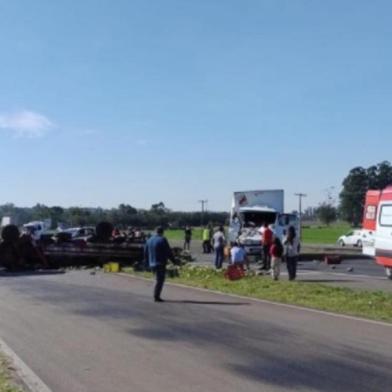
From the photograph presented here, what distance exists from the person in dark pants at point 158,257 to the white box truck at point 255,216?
1633 centimetres

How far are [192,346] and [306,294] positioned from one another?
707 cm

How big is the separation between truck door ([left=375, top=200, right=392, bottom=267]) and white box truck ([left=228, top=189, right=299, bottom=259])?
987 cm

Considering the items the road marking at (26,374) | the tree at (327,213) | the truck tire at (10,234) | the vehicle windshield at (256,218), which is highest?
the tree at (327,213)

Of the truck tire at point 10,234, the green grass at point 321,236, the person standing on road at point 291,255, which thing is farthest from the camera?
the green grass at point 321,236

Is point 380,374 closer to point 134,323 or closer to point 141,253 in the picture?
point 134,323

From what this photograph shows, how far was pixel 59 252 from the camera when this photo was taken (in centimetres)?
2983

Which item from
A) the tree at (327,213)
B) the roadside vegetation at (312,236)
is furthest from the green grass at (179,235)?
the tree at (327,213)

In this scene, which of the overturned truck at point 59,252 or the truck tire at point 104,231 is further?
the truck tire at point 104,231

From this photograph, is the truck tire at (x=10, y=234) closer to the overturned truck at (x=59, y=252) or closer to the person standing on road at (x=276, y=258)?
the overturned truck at (x=59, y=252)

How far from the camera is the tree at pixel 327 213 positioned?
14150 centimetres

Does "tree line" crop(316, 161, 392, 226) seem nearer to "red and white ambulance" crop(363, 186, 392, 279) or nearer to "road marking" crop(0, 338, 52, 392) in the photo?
"red and white ambulance" crop(363, 186, 392, 279)

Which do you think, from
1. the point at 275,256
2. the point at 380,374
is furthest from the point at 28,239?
the point at 380,374

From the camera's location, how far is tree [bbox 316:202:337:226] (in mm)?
141500

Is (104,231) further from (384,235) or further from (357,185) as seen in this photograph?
(357,185)
